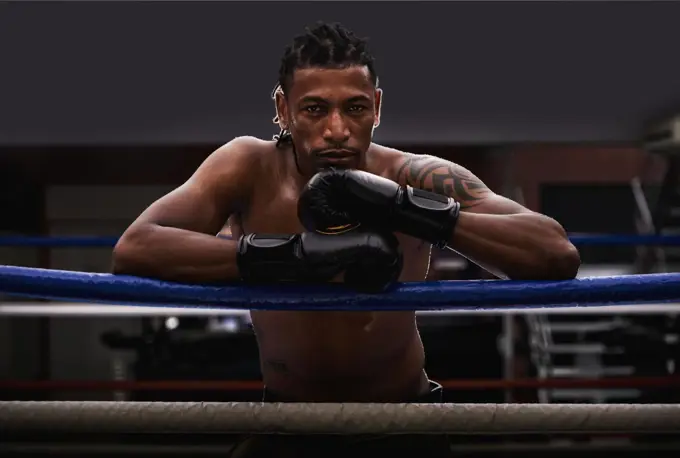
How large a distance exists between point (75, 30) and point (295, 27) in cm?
121

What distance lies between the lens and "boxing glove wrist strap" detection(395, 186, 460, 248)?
40.8 inches

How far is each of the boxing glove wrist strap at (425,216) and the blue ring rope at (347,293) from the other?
5.5 inches

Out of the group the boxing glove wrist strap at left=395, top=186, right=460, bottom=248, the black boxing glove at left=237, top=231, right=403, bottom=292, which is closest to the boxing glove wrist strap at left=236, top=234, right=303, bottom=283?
the black boxing glove at left=237, top=231, right=403, bottom=292

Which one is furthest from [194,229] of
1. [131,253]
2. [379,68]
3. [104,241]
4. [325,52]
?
[379,68]

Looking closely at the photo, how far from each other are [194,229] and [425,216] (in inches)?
16.6

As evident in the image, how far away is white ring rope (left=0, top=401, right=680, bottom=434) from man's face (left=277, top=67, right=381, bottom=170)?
477 millimetres

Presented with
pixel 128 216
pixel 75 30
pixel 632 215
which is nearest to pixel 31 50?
pixel 75 30

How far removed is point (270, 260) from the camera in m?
0.96

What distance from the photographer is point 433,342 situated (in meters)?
4.12

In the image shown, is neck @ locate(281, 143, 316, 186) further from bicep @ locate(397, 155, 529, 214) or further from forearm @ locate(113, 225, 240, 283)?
forearm @ locate(113, 225, 240, 283)

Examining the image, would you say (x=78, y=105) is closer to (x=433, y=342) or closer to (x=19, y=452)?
(x=19, y=452)

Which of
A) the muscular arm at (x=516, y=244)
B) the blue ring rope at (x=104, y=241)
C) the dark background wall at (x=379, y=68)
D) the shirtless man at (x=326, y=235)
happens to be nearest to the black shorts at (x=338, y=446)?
the shirtless man at (x=326, y=235)

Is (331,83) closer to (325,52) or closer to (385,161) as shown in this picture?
(325,52)

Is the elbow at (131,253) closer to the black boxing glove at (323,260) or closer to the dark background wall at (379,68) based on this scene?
the black boxing glove at (323,260)
